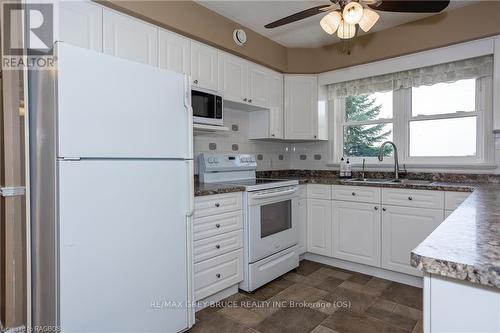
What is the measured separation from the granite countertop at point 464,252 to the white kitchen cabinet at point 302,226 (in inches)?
85.1

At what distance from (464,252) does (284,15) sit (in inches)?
102

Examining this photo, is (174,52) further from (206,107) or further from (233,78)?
(233,78)

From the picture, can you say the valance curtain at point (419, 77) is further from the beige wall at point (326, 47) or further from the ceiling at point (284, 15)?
the ceiling at point (284, 15)

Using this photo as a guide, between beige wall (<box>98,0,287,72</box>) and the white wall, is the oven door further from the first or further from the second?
beige wall (<box>98,0,287,72</box>)

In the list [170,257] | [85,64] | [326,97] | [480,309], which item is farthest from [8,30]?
[326,97]

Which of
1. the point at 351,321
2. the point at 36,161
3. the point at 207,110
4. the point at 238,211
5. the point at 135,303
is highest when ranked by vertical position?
the point at 207,110

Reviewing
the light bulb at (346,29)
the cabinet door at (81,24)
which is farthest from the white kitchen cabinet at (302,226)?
the cabinet door at (81,24)

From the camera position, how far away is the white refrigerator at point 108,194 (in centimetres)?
131

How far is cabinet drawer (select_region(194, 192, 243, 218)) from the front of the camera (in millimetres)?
2062

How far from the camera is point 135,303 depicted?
5.16ft

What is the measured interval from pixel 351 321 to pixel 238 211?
44.2 inches

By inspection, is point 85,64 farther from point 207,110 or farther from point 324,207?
point 324,207

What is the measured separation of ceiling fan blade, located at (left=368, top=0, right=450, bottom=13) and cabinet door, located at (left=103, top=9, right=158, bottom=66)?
1546 millimetres

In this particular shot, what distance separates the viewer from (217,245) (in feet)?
7.25
